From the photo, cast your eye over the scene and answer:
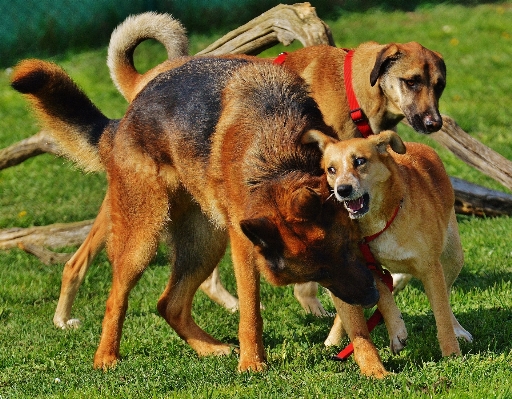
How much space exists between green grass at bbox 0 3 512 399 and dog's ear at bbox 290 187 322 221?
935 mm

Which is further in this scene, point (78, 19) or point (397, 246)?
point (78, 19)

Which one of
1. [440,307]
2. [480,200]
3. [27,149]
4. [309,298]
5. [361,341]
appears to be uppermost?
[440,307]

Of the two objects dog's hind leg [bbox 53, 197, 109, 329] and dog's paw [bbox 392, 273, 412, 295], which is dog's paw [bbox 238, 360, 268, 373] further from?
dog's hind leg [bbox 53, 197, 109, 329]

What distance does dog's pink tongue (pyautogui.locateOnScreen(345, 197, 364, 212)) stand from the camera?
17.2 ft

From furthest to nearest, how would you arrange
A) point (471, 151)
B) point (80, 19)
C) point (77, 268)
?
point (80, 19) → point (471, 151) → point (77, 268)

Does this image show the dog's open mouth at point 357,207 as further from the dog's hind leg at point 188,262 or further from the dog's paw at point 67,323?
the dog's paw at point 67,323

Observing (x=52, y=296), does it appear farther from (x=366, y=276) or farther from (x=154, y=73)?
(x=366, y=276)

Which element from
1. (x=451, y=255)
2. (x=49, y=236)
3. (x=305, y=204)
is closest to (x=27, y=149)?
(x=49, y=236)

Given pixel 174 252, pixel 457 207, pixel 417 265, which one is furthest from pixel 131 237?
pixel 457 207

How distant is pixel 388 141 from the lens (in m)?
5.61

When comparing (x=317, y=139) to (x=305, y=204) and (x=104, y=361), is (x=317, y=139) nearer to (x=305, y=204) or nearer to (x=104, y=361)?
(x=305, y=204)

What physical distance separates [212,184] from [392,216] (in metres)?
1.16

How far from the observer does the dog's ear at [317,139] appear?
5.35m

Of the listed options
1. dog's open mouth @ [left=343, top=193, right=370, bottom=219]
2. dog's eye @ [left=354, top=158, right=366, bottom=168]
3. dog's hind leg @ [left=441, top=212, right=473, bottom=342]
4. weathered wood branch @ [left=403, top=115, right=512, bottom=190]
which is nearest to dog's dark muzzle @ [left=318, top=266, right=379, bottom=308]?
dog's open mouth @ [left=343, top=193, right=370, bottom=219]
